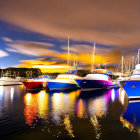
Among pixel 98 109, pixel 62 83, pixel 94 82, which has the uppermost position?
pixel 94 82

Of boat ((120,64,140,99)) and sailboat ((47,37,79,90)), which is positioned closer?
boat ((120,64,140,99))

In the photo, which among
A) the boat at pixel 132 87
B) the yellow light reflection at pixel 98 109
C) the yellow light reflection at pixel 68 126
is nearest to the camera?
the yellow light reflection at pixel 68 126

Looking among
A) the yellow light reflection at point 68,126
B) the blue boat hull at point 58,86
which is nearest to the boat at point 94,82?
the blue boat hull at point 58,86

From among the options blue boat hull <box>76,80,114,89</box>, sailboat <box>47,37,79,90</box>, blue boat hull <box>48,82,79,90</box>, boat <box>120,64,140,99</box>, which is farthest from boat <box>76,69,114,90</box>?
boat <box>120,64,140,99</box>

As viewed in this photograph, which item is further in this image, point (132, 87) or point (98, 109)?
point (132, 87)

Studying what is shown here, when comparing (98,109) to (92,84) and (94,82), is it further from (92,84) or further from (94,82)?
(94,82)

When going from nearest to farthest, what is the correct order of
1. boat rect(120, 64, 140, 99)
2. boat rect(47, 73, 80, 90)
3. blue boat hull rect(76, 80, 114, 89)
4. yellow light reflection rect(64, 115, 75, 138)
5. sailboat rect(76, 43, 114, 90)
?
yellow light reflection rect(64, 115, 75, 138) < boat rect(120, 64, 140, 99) < sailboat rect(76, 43, 114, 90) < blue boat hull rect(76, 80, 114, 89) < boat rect(47, 73, 80, 90)

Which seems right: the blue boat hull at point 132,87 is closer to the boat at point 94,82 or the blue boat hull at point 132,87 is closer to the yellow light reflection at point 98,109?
the yellow light reflection at point 98,109

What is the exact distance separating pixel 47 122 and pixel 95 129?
3830mm

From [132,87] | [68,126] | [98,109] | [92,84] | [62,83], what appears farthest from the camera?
[62,83]

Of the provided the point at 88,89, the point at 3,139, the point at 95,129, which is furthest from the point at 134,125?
the point at 88,89

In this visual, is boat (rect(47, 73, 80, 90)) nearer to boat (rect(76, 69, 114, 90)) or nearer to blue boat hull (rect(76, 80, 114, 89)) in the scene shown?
blue boat hull (rect(76, 80, 114, 89))

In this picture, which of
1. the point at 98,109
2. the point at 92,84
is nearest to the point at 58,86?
the point at 92,84

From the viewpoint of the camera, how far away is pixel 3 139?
10.3m
